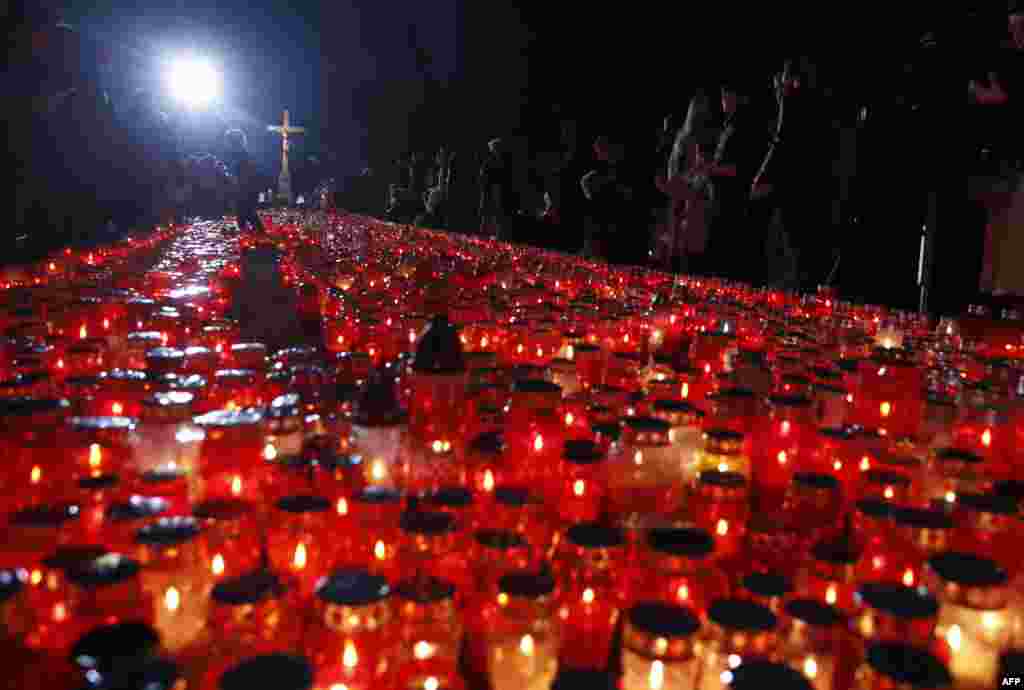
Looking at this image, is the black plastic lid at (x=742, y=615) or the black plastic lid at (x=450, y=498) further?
the black plastic lid at (x=450, y=498)

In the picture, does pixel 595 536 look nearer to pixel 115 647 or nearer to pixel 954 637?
pixel 954 637

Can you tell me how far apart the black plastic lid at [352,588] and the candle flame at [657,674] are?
461 millimetres

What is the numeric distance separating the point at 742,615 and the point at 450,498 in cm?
73

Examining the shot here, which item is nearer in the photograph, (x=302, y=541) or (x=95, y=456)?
(x=302, y=541)

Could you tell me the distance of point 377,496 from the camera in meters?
1.77

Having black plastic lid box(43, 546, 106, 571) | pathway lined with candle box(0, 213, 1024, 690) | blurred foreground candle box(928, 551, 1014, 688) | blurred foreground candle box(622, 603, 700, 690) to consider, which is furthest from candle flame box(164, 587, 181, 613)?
blurred foreground candle box(928, 551, 1014, 688)

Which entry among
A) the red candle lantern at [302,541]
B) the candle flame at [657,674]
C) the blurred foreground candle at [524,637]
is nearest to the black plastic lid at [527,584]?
the blurred foreground candle at [524,637]

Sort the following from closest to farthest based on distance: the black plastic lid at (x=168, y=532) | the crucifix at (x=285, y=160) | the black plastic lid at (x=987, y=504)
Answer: the black plastic lid at (x=168, y=532) < the black plastic lid at (x=987, y=504) < the crucifix at (x=285, y=160)

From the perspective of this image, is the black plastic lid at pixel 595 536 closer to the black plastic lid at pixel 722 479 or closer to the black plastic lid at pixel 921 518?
the black plastic lid at pixel 722 479

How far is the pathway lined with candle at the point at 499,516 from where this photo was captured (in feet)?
4.35

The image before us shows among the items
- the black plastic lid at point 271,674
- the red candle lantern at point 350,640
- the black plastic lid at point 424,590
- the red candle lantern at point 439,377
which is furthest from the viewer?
the red candle lantern at point 439,377

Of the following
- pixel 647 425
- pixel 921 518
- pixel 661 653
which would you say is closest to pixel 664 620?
pixel 661 653

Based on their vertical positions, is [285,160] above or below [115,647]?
above

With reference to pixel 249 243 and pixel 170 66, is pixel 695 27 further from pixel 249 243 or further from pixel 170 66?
pixel 170 66
